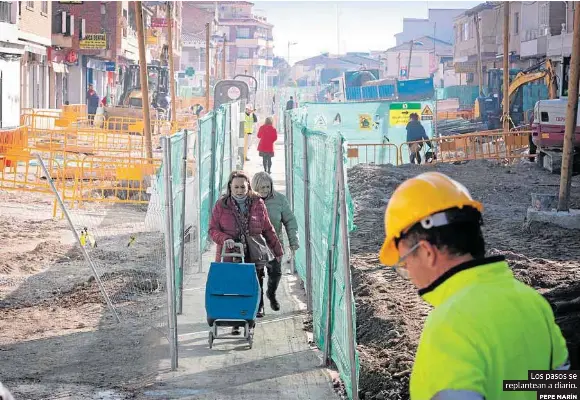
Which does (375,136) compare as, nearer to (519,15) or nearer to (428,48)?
(519,15)

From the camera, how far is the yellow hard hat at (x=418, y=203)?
2701mm

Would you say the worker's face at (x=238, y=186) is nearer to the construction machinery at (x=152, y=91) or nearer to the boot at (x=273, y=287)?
the boot at (x=273, y=287)

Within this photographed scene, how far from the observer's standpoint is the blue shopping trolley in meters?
9.10

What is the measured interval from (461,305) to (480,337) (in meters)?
0.09

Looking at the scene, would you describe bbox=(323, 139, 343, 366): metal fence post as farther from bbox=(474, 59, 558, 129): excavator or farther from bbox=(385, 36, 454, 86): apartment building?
bbox=(385, 36, 454, 86): apartment building

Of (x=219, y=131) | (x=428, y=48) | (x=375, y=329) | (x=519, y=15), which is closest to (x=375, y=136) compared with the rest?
(x=219, y=131)

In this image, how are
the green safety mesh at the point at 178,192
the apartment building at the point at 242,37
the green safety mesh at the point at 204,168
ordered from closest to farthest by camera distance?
the green safety mesh at the point at 178,192 → the green safety mesh at the point at 204,168 → the apartment building at the point at 242,37

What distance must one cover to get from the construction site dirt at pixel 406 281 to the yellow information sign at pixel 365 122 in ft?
10.0

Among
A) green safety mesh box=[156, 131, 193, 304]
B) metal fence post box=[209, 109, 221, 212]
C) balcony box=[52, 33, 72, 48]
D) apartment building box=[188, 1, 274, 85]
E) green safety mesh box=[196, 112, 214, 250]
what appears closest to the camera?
green safety mesh box=[156, 131, 193, 304]

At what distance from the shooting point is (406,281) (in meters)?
12.3

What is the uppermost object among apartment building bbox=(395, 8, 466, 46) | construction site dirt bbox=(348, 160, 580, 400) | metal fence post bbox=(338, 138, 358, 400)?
apartment building bbox=(395, 8, 466, 46)

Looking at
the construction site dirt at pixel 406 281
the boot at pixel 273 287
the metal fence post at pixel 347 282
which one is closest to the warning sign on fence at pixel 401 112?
the construction site dirt at pixel 406 281

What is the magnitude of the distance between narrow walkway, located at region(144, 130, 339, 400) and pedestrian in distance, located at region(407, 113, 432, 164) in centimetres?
1832

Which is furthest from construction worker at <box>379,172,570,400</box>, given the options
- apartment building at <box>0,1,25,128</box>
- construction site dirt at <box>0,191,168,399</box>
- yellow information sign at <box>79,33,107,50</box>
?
yellow information sign at <box>79,33,107,50</box>
